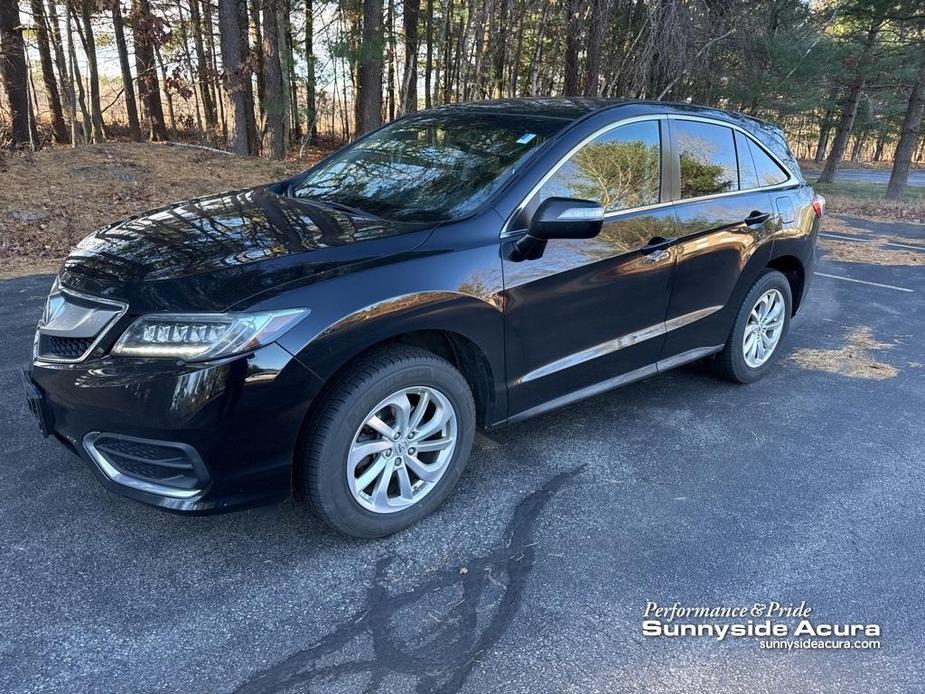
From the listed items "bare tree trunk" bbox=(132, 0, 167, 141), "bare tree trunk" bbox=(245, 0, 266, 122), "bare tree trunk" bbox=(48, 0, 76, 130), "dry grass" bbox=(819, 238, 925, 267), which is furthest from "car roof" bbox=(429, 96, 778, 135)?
"bare tree trunk" bbox=(48, 0, 76, 130)

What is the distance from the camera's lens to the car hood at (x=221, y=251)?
2.36 metres

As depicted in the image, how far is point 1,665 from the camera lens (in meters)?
2.03

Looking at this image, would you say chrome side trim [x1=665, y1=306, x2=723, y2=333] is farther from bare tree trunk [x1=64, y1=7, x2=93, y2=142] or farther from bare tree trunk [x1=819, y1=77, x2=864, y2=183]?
bare tree trunk [x1=819, y1=77, x2=864, y2=183]

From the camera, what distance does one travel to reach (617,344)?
340 cm

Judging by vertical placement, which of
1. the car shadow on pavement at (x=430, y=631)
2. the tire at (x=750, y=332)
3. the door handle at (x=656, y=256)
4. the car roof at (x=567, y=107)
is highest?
the car roof at (x=567, y=107)

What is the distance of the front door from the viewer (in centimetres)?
296

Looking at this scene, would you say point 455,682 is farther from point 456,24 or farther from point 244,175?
point 456,24

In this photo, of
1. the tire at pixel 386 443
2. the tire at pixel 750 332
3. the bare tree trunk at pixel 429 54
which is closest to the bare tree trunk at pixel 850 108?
the bare tree trunk at pixel 429 54

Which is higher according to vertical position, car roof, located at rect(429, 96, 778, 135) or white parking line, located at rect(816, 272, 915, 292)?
car roof, located at rect(429, 96, 778, 135)

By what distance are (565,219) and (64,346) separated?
2049 mm

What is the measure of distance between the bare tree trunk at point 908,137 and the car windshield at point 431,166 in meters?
16.7

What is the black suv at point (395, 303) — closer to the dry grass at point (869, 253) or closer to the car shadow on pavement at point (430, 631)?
the car shadow on pavement at point (430, 631)

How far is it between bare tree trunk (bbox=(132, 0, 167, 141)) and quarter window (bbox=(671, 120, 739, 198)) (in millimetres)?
13805

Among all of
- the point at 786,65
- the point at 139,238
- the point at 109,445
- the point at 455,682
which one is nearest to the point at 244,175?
the point at 139,238
